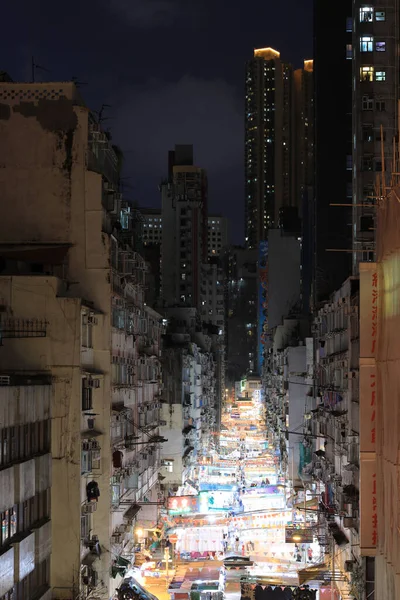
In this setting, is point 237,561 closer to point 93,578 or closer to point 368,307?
point 93,578

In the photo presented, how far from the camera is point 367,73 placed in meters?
51.3

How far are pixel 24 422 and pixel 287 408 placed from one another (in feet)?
158

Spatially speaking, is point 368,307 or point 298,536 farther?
point 298,536

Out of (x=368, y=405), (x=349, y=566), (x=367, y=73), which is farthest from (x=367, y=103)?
(x=368, y=405)

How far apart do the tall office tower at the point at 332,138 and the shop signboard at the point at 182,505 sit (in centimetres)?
2234

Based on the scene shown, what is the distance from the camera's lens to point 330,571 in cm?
3191

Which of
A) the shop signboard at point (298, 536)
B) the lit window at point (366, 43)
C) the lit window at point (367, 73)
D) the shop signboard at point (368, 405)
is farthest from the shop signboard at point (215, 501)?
the lit window at point (366, 43)

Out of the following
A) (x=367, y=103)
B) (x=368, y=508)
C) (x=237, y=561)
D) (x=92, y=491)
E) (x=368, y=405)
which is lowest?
(x=237, y=561)

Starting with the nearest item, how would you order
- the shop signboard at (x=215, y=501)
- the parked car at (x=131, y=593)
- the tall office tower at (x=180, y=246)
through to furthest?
the parked car at (x=131, y=593)
the shop signboard at (x=215, y=501)
the tall office tower at (x=180, y=246)

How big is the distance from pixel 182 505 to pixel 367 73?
98.7 feet

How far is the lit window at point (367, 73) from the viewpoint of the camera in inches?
2016

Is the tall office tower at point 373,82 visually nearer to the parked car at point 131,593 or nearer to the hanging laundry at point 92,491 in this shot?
the parked car at point 131,593

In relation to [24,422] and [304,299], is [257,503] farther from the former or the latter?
[304,299]

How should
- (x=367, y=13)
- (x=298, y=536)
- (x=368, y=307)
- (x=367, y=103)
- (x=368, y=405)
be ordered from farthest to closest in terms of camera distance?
(x=367, y=103) → (x=367, y=13) → (x=298, y=536) → (x=368, y=307) → (x=368, y=405)
